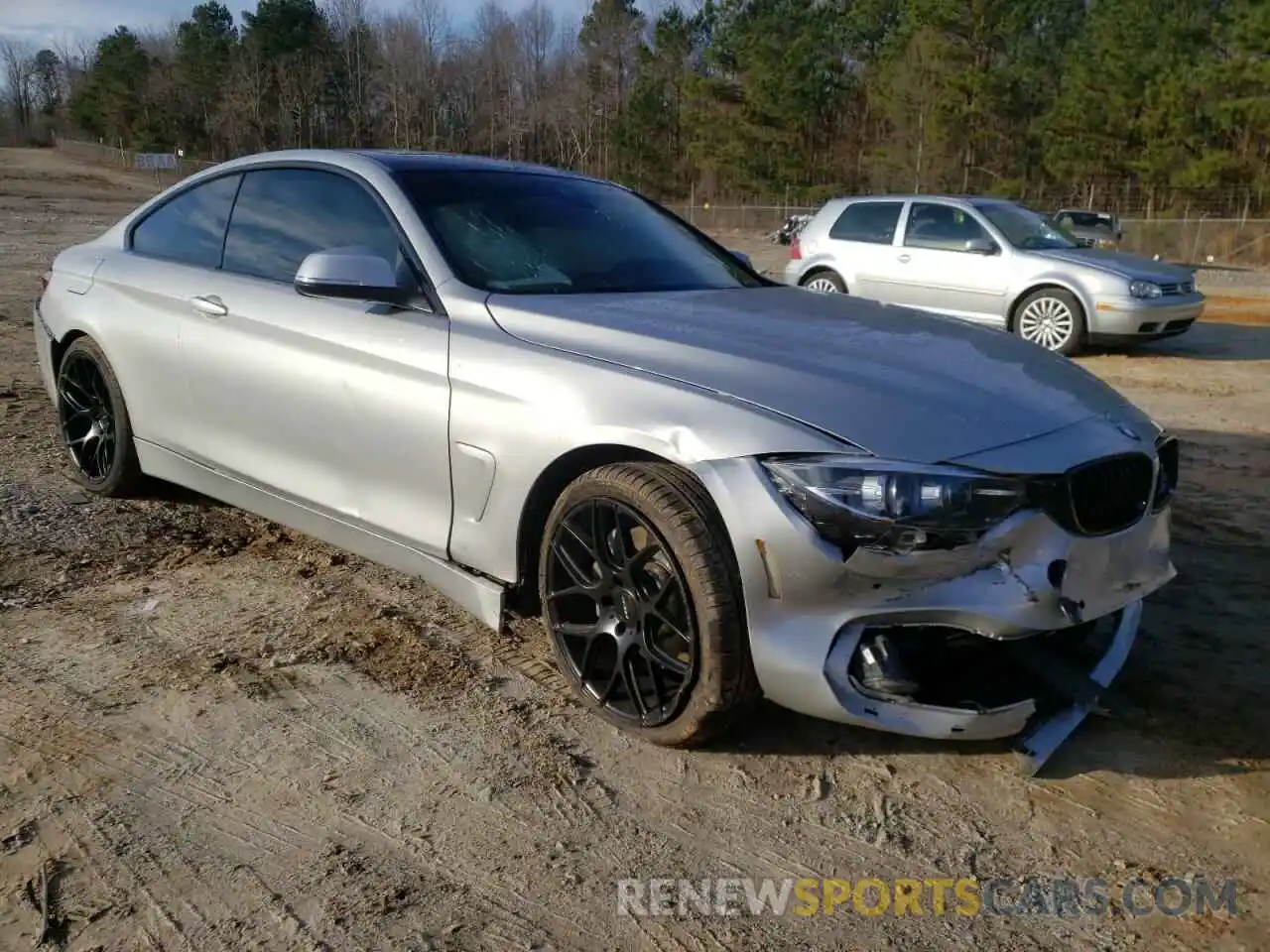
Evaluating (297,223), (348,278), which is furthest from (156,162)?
(348,278)

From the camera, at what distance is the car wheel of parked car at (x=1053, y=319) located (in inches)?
421

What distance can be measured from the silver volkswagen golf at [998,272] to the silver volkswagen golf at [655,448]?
714cm

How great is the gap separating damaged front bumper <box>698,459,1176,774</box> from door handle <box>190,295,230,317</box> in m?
2.22

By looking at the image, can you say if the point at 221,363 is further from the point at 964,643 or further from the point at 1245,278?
the point at 1245,278

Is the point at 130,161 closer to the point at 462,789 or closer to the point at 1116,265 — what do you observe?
the point at 1116,265

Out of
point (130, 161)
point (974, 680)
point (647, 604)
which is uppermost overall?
point (130, 161)

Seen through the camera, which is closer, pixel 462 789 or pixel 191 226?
pixel 462 789

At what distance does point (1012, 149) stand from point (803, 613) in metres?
46.1

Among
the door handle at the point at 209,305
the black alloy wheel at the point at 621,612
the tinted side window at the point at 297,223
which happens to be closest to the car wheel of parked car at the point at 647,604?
the black alloy wheel at the point at 621,612

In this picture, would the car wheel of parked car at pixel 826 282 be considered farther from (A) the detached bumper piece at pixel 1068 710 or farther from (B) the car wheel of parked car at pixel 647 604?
(B) the car wheel of parked car at pixel 647 604

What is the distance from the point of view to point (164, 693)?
3225 mm

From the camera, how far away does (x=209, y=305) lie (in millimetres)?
4098

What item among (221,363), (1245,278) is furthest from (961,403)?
(1245,278)

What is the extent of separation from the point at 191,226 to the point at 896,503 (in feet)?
10.9
